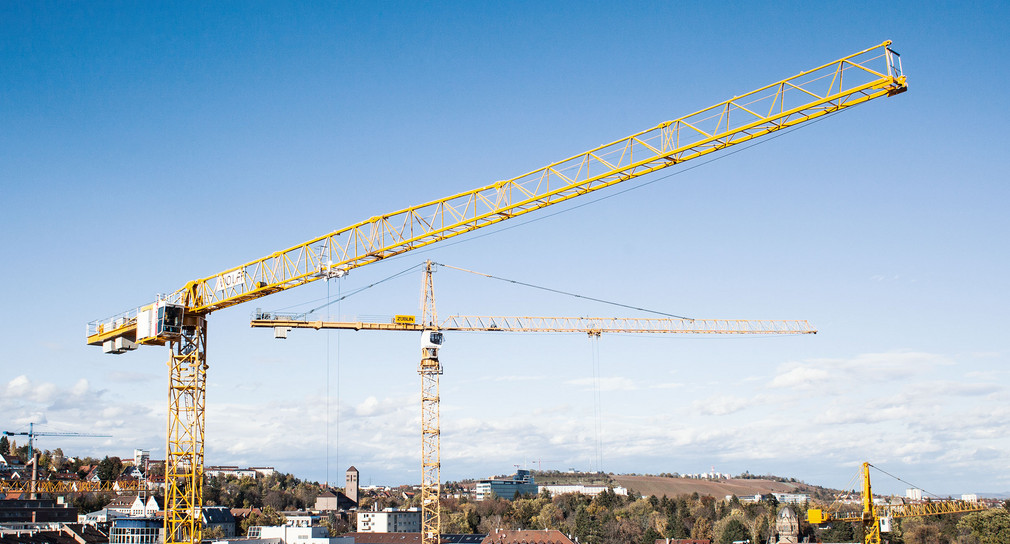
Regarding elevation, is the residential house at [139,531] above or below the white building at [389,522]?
above

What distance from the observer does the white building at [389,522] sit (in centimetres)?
14262

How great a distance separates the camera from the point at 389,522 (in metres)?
143

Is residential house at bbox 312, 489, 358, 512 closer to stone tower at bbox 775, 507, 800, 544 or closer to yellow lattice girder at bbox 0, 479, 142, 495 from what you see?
yellow lattice girder at bbox 0, 479, 142, 495

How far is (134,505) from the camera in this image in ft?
399

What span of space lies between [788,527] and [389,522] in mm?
61530

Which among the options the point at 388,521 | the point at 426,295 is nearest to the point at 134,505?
the point at 388,521

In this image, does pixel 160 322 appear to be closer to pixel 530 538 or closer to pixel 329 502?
pixel 530 538

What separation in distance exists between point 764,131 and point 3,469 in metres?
172

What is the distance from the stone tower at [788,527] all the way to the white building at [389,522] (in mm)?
57714

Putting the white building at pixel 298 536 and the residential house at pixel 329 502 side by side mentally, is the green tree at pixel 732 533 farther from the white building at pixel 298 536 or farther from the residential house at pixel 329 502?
the residential house at pixel 329 502

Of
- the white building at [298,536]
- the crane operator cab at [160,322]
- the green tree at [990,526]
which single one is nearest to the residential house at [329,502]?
the white building at [298,536]

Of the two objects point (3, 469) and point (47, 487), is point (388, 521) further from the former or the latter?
point (3, 469)

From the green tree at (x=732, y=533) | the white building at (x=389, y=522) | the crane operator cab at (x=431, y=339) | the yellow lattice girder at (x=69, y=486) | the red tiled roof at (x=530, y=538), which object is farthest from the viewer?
the white building at (x=389, y=522)

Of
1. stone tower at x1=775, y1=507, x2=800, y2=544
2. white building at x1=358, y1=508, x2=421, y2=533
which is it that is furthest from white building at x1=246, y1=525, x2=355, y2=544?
stone tower at x1=775, y1=507, x2=800, y2=544
